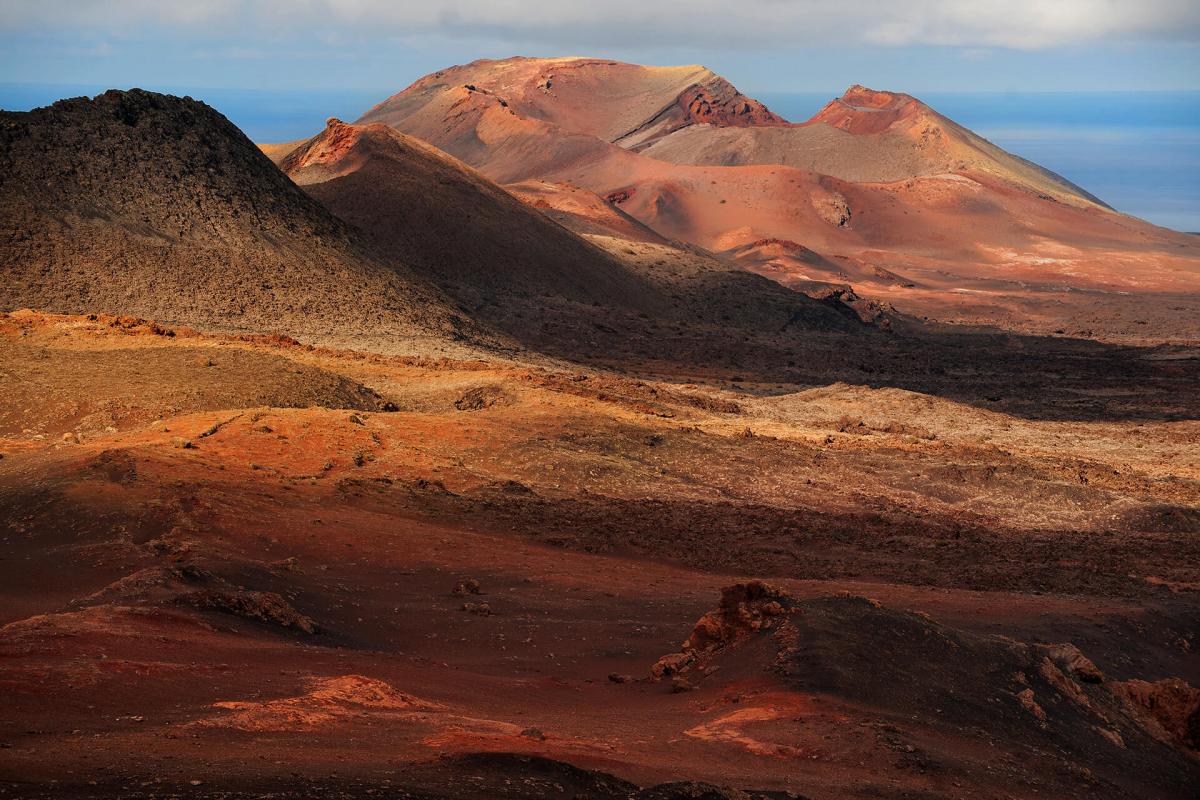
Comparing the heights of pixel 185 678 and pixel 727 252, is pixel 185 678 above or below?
below

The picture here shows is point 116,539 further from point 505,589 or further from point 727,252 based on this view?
point 727,252

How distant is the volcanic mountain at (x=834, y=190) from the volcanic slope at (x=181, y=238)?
24398 mm

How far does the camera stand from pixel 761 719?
357 inches

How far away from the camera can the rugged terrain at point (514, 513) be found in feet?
26.6

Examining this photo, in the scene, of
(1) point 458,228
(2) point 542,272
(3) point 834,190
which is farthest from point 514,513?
(3) point 834,190

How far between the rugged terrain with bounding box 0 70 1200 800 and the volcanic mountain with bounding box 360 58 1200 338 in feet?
62.6

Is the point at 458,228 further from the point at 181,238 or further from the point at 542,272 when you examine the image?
the point at 181,238

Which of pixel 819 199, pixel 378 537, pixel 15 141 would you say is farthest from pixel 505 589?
pixel 819 199

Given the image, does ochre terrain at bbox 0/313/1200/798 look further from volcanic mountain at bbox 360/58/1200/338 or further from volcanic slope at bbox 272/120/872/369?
volcanic mountain at bbox 360/58/1200/338

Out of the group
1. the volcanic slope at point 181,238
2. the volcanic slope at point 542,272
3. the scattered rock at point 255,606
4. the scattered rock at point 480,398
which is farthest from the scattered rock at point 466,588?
the volcanic slope at point 542,272

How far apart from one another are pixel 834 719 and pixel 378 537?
6.87 m

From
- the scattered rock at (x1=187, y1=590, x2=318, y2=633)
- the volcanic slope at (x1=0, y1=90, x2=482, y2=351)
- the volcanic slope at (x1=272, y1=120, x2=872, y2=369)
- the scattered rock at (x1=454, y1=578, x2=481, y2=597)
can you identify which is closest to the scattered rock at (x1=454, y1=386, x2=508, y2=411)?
the volcanic slope at (x1=0, y1=90, x2=482, y2=351)

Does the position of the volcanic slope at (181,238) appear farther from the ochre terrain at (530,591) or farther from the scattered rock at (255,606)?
the scattered rock at (255,606)

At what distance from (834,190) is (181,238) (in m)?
59.0
